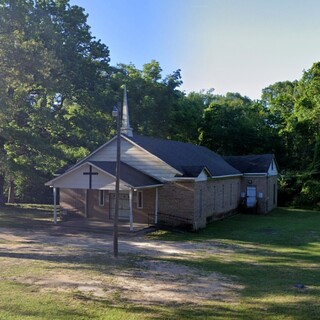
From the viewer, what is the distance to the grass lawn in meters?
8.04

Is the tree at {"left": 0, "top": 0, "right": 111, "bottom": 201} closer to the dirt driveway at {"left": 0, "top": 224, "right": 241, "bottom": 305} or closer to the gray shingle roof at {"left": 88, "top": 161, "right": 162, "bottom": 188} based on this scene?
the gray shingle roof at {"left": 88, "top": 161, "right": 162, "bottom": 188}

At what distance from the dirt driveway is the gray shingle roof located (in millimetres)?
3011

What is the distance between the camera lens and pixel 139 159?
23500mm

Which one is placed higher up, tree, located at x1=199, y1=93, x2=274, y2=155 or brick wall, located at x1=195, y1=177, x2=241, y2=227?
tree, located at x1=199, y1=93, x2=274, y2=155

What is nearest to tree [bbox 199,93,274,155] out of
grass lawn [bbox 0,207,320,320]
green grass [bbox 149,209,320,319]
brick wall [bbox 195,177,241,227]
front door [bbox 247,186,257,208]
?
front door [bbox 247,186,257,208]

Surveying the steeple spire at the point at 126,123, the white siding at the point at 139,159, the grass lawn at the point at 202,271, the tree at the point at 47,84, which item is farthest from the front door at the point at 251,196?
the tree at the point at 47,84

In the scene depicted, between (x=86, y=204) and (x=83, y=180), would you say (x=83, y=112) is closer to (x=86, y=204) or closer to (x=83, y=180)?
(x=86, y=204)

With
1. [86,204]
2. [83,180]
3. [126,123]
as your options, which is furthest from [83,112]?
[83,180]

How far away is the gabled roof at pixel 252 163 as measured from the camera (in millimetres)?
32344

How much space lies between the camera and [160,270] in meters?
12.2

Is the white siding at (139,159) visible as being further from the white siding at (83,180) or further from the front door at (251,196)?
the front door at (251,196)

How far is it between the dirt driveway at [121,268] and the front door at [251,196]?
14.7 m

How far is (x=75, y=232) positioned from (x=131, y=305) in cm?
1207

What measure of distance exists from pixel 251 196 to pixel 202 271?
2094 cm
